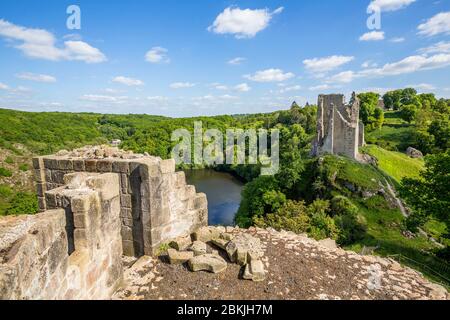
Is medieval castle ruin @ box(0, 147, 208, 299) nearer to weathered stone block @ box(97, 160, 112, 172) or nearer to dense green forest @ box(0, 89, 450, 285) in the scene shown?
weathered stone block @ box(97, 160, 112, 172)

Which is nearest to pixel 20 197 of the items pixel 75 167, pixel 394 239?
pixel 75 167

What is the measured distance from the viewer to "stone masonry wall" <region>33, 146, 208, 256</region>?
6.44 metres

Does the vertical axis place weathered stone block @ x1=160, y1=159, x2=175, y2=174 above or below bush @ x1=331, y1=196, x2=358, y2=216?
above

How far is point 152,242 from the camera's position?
6.56 meters

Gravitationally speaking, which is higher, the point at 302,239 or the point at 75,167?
the point at 75,167

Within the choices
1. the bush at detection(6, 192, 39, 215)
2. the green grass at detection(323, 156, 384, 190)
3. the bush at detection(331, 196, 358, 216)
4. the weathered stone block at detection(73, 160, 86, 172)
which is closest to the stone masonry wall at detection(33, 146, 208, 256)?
the weathered stone block at detection(73, 160, 86, 172)

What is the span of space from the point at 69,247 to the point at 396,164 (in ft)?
110

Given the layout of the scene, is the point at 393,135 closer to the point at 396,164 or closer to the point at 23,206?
the point at 396,164

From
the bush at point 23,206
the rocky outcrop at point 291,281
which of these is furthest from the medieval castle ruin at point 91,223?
the bush at point 23,206

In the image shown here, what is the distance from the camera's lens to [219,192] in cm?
4609

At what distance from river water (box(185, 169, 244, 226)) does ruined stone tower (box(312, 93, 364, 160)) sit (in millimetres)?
13004

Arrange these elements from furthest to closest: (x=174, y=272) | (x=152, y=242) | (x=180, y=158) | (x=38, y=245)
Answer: (x=180, y=158) < (x=152, y=242) < (x=174, y=272) < (x=38, y=245)
